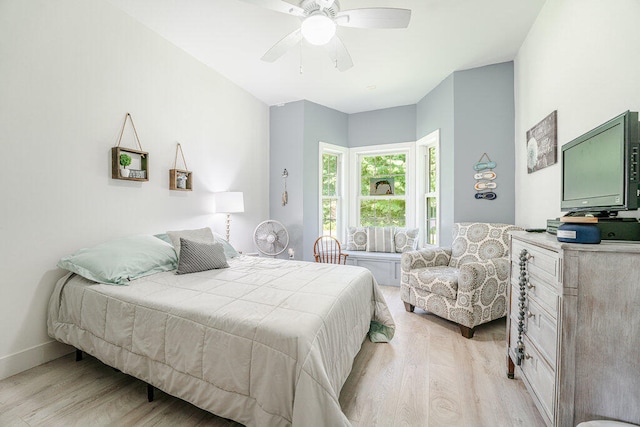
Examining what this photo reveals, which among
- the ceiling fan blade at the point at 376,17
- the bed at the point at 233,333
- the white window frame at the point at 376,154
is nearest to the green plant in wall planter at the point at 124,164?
the bed at the point at 233,333

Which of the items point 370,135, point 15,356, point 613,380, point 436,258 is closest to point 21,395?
point 15,356

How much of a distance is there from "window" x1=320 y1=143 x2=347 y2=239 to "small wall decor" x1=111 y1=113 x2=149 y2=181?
2.58 m

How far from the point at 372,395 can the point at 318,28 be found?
7.86ft

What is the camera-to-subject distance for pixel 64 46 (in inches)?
79.6

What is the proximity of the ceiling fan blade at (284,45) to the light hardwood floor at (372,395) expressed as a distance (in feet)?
8.25

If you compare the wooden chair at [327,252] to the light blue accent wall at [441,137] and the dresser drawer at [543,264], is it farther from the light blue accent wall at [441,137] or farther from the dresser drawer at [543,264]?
the dresser drawer at [543,264]

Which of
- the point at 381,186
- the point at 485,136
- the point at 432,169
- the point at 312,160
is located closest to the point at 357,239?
the point at 381,186

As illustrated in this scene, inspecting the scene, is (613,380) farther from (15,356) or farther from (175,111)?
(175,111)

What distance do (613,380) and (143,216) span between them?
10.7 feet

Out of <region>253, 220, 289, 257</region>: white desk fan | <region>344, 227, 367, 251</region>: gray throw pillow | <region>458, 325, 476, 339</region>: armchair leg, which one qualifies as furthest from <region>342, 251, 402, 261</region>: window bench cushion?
<region>458, 325, 476, 339</region>: armchair leg

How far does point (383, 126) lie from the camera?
452cm

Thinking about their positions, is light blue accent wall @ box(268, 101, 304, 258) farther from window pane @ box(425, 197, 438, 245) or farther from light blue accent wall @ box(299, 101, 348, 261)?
window pane @ box(425, 197, 438, 245)

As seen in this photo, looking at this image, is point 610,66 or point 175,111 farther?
point 175,111

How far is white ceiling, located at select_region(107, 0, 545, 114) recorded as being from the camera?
2.23 meters
